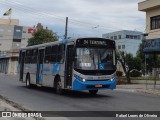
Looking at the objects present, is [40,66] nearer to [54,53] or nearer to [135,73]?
[54,53]

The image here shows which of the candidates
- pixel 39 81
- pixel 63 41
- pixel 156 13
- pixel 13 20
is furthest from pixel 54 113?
pixel 13 20

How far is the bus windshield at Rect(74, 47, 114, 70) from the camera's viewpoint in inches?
742

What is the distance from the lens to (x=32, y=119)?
36.8 feet

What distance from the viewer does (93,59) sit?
1900 cm

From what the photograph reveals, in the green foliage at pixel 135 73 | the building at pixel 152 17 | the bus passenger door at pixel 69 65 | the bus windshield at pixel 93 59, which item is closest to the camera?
the bus windshield at pixel 93 59

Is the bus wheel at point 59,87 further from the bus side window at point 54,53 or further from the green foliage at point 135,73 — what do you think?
the green foliage at point 135,73

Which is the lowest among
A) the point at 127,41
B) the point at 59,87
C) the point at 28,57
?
the point at 59,87

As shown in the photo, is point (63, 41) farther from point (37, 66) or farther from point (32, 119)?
point (32, 119)

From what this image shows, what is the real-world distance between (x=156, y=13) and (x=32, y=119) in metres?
30.1

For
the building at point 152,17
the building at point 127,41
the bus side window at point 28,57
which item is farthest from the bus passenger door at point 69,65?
the building at point 127,41

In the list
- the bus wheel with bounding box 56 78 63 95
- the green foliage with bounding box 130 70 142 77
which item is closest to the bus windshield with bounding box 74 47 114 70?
the bus wheel with bounding box 56 78 63 95

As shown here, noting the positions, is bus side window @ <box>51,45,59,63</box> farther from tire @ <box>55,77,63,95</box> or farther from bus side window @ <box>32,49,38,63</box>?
bus side window @ <box>32,49,38,63</box>

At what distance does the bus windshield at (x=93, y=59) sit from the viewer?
742 inches

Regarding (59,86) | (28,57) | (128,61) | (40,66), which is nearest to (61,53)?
(59,86)
